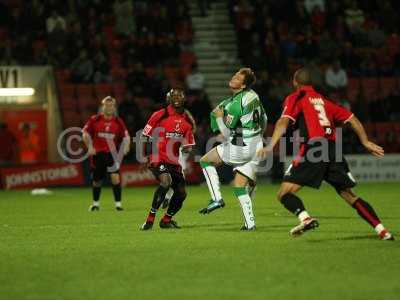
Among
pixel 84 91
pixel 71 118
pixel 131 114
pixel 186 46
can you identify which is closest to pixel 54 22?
pixel 84 91

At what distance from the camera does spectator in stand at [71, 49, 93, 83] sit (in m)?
27.8

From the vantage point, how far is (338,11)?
103ft

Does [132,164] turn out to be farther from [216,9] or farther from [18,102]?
[216,9]

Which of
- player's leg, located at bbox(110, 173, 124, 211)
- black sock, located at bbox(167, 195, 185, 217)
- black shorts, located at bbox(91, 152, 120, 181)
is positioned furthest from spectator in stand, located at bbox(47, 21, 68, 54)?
black sock, located at bbox(167, 195, 185, 217)

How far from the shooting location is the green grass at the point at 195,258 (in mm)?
8320

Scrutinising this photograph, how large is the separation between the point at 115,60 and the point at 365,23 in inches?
323

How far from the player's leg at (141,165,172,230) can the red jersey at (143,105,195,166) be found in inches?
6.0

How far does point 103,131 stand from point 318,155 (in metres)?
8.11

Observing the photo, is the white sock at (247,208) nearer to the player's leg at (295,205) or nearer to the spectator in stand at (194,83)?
the player's leg at (295,205)

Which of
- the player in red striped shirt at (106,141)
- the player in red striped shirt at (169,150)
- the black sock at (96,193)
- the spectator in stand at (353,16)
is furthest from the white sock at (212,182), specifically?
the spectator in stand at (353,16)

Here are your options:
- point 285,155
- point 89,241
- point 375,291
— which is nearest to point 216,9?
point 285,155

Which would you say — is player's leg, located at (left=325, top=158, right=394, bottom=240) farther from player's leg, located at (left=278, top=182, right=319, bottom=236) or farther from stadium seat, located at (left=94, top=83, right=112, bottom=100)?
stadium seat, located at (left=94, top=83, right=112, bottom=100)

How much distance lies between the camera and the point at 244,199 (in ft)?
43.8

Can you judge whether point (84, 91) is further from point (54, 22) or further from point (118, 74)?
point (54, 22)
